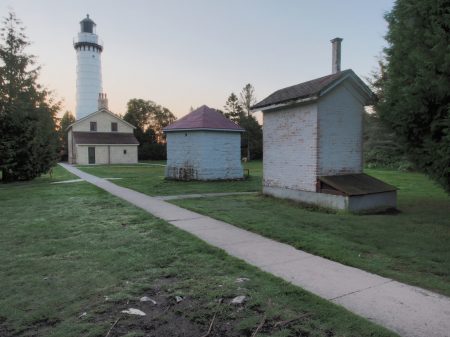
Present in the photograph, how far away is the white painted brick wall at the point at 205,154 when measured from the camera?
63.2 feet

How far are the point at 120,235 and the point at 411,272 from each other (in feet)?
16.7

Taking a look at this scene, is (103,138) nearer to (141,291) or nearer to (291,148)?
(291,148)

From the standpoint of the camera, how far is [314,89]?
9.99 m

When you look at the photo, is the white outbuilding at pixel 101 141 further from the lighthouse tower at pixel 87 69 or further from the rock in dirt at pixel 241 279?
the rock in dirt at pixel 241 279

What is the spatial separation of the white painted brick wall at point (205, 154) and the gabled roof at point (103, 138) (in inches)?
1012

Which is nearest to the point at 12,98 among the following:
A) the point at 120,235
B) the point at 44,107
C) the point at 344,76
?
the point at 44,107

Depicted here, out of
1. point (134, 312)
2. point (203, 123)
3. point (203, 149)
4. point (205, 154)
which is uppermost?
point (203, 123)

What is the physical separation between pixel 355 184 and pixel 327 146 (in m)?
1.39

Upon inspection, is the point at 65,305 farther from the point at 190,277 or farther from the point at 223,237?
the point at 223,237

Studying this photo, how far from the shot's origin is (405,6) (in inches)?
265

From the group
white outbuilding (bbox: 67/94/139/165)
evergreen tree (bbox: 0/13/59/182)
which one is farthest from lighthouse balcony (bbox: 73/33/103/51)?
evergreen tree (bbox: 0/13/59/182)

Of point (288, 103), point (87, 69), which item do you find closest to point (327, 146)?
point (288, 103)

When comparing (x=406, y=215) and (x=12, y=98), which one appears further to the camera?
(x=12, y=98)

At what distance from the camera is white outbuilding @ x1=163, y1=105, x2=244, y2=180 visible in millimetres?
19266
